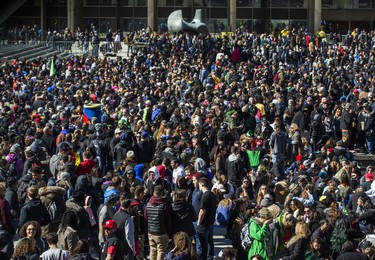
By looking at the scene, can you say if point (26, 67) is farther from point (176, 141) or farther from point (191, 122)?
point (176, 141)

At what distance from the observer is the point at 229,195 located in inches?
611

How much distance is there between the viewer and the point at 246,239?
1287 centimetres

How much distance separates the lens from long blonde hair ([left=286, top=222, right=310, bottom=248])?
1222 centimetres

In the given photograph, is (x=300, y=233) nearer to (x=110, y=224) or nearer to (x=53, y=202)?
(x=110, y=224)

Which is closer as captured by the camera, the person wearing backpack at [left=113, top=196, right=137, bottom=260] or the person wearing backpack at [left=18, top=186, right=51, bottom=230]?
the person wearing backpack at [left=113, top=196, right=137, bottom=260]

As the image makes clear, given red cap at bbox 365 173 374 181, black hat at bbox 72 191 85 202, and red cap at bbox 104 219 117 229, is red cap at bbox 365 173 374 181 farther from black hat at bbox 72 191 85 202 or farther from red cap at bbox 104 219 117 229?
red cap at bbox 104 219 117 229

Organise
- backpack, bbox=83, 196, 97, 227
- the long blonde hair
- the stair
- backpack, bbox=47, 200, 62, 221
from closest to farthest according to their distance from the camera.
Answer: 1. the long blonde hair
2. backpack, bbox=47, 200, 62, 221
3. backpack, bbox=83, 196, 97, 227
4. the stair

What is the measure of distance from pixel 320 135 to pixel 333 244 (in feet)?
34.8

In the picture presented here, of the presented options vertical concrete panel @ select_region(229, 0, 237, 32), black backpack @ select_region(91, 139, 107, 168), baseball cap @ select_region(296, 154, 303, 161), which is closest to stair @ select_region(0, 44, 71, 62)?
vertical concrete panel @ select_region(229, 0, 237, 32)

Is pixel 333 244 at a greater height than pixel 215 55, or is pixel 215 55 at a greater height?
pixel 215 55

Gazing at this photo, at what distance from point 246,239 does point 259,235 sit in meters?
0.33

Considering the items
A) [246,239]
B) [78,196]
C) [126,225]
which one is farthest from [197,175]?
[126,225]

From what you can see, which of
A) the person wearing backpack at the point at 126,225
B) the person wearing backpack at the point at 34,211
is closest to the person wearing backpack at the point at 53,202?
the person wearing backpack at the point at 34,211

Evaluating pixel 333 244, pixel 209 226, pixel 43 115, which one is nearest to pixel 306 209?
pixel 333 244
